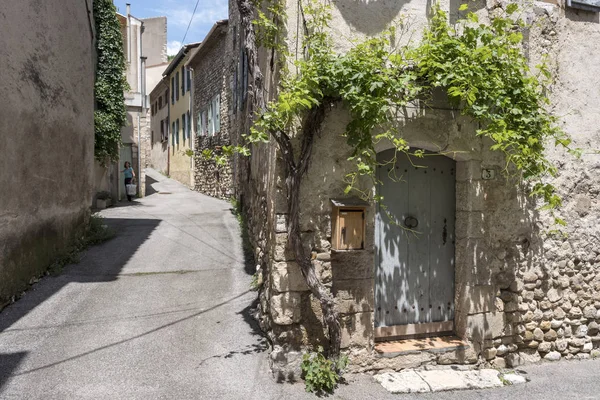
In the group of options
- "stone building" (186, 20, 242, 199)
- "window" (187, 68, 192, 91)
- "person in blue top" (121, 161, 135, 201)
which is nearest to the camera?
"stone building" (186, 20, 242, 199)

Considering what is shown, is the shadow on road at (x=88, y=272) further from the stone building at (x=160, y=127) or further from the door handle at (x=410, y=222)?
the stone building at (x=160, y=127)

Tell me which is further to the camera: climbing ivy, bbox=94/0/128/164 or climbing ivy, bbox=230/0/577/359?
climbing ivy, bbox=94/0/128/164

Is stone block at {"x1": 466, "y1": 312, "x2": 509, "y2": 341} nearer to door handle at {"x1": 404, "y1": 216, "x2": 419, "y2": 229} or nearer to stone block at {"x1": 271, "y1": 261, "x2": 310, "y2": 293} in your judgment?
door handle at {"x1": 404, "y1": 216, "x2": 419, "y2": 229}

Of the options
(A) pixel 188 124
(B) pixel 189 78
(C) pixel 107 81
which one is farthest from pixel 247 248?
(B) pixel 189 78

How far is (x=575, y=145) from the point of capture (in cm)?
490

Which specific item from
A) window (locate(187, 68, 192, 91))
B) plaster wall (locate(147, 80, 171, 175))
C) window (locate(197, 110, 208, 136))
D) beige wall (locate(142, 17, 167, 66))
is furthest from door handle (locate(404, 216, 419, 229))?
beige wall (locate(142, 17, 167, 66))

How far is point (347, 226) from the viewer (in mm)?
4020

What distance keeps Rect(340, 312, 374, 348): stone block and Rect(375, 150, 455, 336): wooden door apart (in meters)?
0.30

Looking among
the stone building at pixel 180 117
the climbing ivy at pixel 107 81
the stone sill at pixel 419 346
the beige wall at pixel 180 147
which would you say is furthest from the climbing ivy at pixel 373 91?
the beige wall at pixel 180 147

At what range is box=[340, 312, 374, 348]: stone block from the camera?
4.18 m

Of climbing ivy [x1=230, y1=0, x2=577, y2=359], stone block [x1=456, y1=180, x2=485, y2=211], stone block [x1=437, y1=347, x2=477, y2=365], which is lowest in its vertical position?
stone block [x1=437, y1=347, x2=477, y2=365]

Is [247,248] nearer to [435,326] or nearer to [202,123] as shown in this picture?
[435,326]

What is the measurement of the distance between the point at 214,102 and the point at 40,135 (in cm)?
960

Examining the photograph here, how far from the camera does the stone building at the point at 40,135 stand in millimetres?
5172
